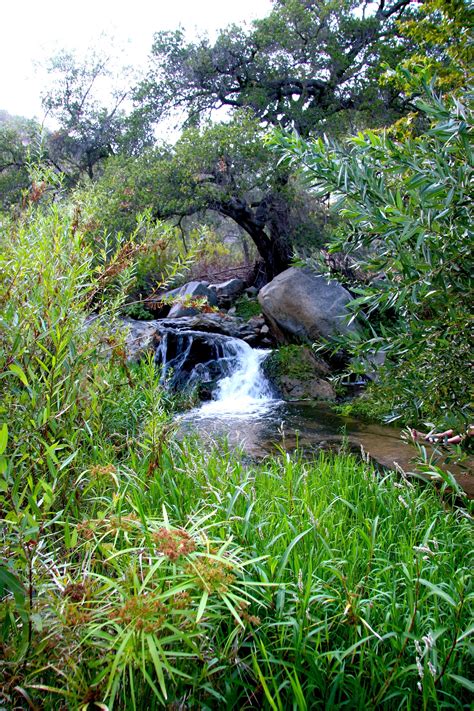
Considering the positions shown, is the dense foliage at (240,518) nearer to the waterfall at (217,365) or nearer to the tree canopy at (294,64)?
the waterfall at (217,365)

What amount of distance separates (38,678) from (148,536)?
56cm

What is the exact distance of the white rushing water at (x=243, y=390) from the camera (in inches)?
373

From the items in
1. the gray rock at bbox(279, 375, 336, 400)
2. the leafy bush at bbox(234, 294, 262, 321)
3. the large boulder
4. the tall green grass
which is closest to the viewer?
the tall green grass

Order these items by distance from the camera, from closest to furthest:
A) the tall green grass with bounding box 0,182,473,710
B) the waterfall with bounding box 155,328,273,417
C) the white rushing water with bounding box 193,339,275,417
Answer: the tall green grass with bounding box 0,182,473,710 < the white rushing water with bounding box 193,339,275,417 < the waterfall with bounding box 155,328,273,417

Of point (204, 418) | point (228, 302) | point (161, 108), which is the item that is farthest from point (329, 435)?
point (161, 108)

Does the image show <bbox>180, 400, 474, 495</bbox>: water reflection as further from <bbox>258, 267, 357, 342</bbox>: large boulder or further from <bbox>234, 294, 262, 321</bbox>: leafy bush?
<bbox>234, 294, 262, 321</bbox>: leafy bush

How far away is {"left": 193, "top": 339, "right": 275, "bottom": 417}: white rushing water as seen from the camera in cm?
949

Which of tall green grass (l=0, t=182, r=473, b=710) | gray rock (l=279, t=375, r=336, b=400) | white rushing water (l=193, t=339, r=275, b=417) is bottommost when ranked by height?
gray rock (l=279, t=375, r=336, b=400)

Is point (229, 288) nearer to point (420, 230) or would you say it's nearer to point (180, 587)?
point (420, 230)

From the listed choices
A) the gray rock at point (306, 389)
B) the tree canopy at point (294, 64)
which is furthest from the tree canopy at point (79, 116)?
the gray rock at point (306, 389)

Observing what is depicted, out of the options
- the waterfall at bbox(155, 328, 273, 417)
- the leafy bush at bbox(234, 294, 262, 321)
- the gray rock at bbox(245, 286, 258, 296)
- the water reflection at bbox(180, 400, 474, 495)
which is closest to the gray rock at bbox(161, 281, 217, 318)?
the leafy bush at bbox(234, 294, 262, 321)

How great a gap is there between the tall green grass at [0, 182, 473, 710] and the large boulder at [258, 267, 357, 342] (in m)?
8.00

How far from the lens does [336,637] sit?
1.99m

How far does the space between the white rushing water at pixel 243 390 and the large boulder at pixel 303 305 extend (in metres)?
0.92
